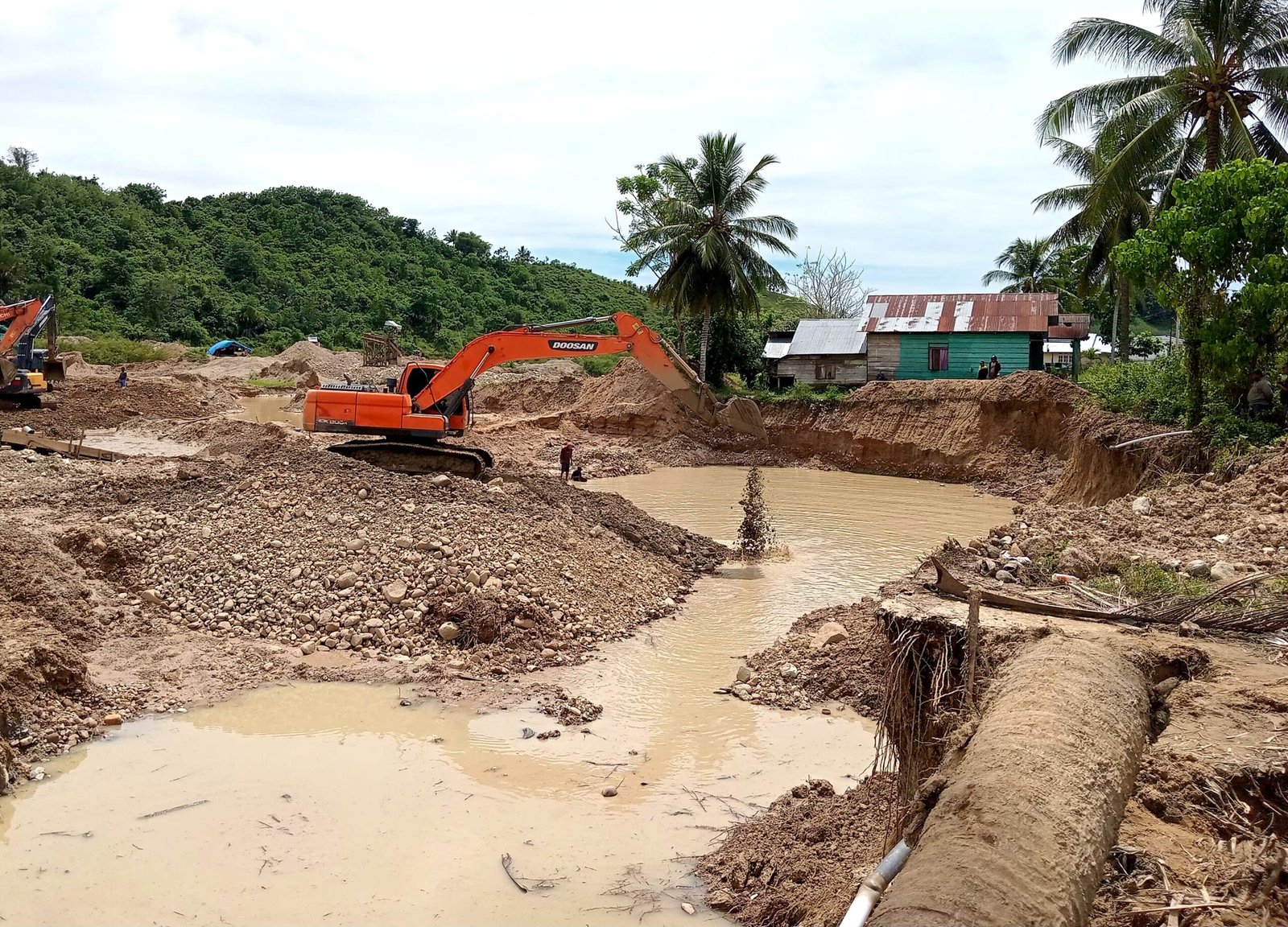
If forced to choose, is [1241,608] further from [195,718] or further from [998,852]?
[195,718]

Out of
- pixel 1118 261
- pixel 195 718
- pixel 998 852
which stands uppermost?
pixel 1118 261

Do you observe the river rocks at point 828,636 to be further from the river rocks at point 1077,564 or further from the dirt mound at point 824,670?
the river rocks at point 1077,564

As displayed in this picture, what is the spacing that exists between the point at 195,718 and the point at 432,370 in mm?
8859

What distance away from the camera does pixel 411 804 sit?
268 inches

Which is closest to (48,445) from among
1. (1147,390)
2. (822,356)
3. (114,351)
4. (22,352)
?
(22,352)

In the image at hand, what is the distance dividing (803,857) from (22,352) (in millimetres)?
26789

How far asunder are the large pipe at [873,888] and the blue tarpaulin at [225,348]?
165ft

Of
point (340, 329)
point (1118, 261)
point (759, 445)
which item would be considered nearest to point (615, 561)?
point (1118, 261)

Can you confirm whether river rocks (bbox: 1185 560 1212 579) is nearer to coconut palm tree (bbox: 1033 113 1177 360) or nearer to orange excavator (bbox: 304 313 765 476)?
orange excavator (bbox: 304 313 765 476)

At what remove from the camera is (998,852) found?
9.84ft

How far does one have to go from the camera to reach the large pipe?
298 centimetres

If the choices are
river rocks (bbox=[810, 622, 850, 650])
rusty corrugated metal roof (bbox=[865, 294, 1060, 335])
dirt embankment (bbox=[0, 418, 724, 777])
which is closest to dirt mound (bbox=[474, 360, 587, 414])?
rusty corrugated metal roof (bbox=[865, 294, 1060, 335])

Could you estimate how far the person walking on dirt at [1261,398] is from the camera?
1504cm

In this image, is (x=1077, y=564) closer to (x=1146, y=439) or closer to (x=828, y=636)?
(x=828, y=636)
